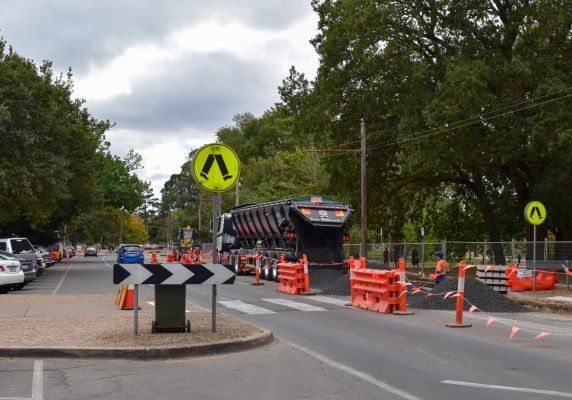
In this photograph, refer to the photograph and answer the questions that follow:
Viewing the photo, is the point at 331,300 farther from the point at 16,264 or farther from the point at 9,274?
the point at 16,264

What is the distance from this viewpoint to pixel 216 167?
11062 mm

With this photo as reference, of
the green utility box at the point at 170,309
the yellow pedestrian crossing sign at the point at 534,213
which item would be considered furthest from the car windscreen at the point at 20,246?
the green utility box at the point at 170,309

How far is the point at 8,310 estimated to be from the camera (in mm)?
16406

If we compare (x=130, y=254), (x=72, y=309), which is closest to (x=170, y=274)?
(x=72, y=309)

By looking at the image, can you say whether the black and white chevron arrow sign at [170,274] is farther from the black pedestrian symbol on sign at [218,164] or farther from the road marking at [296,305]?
the road marking at [296,305]

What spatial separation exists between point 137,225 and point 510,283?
15527cm

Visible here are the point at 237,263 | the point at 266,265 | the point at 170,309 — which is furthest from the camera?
the point at 237,263

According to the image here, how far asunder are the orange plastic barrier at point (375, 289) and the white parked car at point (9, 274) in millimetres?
11484

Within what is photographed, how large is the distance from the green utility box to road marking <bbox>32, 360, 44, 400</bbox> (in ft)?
6.98

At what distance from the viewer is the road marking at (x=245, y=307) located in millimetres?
16797

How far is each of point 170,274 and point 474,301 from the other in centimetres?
913

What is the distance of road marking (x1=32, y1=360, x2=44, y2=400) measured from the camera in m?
7.70

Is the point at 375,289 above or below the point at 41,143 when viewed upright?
below

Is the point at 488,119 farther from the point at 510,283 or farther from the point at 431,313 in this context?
the point at 431,313
